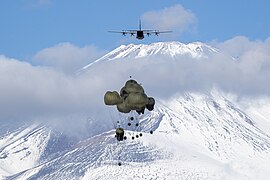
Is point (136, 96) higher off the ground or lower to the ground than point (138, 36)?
lower

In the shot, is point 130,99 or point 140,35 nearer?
point 130,99

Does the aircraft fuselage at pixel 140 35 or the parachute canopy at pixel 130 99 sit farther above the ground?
the aircraft fuselage at pixel 140 35

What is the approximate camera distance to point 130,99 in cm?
11962

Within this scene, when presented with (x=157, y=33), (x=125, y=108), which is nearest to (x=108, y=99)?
(x=125, y=108)

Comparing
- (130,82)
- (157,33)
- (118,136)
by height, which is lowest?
(118,136)

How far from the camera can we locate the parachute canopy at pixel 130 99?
4712 inches

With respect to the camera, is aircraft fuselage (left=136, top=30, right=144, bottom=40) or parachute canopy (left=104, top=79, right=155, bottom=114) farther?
aircraft fuselage (left=136, top=30, right=144, bottom=40)

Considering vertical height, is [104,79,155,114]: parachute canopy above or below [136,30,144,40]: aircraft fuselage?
below

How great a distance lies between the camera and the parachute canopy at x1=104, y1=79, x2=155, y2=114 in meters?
120

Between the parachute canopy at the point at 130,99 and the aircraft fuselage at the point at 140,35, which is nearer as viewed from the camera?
the parachute canopy at the point at 130,99

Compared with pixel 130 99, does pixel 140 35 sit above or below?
above

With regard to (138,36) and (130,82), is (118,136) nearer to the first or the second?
(130,82)

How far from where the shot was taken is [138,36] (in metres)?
144

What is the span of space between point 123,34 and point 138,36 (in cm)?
317
